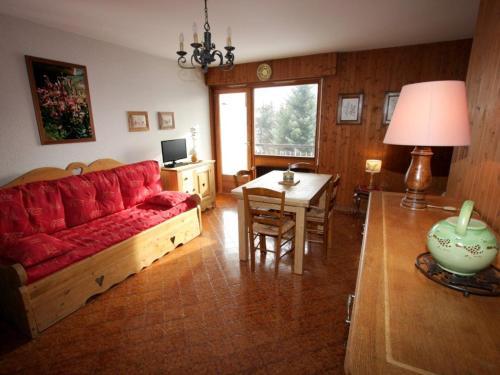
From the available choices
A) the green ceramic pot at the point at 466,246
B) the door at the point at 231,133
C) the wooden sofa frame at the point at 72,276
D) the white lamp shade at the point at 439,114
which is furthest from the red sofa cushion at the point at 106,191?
the green ceramic pot at the point at 466,246

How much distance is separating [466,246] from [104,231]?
106 inches

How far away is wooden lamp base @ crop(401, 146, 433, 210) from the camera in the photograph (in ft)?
5.32

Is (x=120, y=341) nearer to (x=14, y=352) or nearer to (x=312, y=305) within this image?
(x=14, y=352)

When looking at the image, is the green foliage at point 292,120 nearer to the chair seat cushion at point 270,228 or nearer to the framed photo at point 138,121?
the framed photo at point 138,121

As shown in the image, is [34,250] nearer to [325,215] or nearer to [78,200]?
[78,200]

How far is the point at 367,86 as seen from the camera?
3.95 meters

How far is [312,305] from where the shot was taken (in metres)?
2.15

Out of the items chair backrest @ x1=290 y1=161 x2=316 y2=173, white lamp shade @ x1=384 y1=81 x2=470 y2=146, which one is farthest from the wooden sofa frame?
white lamp shade @ x1=384 y1=81 x2=470 y2=146

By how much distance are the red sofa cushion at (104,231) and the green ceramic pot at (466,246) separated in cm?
239

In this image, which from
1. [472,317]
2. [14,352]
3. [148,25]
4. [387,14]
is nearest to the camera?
[472,317]

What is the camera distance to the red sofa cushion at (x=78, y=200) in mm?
2680

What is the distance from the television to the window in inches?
58.2

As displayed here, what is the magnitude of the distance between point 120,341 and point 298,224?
5.50ft

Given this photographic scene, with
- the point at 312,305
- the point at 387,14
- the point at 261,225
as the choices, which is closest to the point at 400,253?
the point at 312,305
